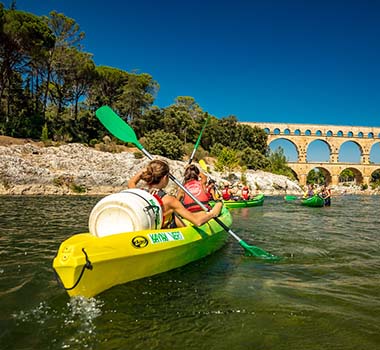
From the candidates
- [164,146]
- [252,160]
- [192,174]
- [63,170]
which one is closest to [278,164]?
[252,160]

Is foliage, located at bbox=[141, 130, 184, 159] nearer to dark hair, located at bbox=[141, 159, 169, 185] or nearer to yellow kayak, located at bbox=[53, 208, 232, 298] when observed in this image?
dark hair, located at bbox=[141, 159, 169, 185]

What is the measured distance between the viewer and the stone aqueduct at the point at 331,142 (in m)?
57.9

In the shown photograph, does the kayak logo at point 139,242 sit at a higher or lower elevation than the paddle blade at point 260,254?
higher

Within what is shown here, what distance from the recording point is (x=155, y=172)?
146 inches

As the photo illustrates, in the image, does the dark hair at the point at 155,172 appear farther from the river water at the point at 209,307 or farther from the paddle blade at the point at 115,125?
the paddle blade at the point at 115,125

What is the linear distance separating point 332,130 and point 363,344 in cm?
6686

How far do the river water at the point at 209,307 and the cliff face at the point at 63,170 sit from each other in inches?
569

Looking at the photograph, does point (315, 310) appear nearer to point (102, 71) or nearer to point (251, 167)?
point (102, 71)

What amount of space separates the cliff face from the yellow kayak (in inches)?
654

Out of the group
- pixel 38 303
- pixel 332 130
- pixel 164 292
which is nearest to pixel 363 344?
pixel 164 292

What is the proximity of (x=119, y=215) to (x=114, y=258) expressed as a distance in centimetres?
56

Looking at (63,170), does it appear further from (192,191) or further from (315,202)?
(192,191)

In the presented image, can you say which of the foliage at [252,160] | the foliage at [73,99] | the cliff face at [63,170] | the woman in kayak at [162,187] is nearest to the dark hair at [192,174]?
the woman in kayak at [162,187]

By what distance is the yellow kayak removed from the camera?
8.50 ft
